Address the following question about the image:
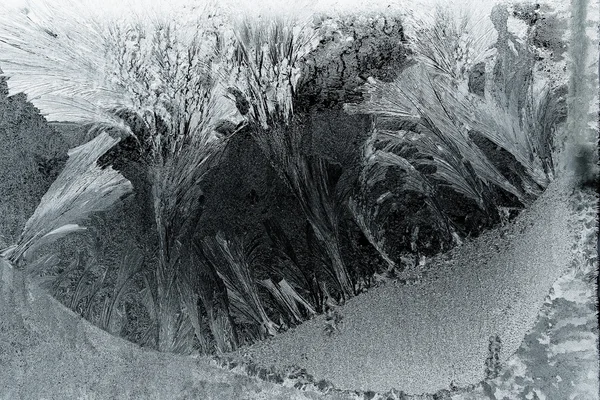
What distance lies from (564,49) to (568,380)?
70cm

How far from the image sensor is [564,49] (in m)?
1.12

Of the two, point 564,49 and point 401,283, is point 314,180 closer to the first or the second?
point 401,283

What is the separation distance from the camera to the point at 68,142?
113 centimetres

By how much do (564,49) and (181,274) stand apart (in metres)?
0.94

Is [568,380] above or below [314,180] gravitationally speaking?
below

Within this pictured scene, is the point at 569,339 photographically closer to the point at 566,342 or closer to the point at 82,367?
the point at 566,342

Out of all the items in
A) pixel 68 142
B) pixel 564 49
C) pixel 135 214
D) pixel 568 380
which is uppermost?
pixel 564 49

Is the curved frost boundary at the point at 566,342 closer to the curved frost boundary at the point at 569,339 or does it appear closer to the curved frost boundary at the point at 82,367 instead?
the curved frost boundary at the point at 569,339

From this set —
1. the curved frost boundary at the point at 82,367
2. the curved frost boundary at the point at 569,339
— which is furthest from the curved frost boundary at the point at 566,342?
the curved frost boundary at the point at 82,367

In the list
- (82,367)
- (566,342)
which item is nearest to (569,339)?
(566,342)

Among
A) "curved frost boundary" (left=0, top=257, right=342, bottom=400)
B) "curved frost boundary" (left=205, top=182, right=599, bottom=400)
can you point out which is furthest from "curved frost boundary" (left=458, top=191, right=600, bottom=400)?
"curved frost boundary" (left=0, top=257, right=342, bottom=400)

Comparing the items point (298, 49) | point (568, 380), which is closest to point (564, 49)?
point (298, 49)

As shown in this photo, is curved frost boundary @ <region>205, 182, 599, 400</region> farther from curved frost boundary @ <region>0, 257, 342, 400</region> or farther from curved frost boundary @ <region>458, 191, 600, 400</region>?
curved frost boundary @ <region>0, 257, 342, 400</region>

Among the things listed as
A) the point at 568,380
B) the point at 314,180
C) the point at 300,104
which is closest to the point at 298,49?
the point at 300,104
